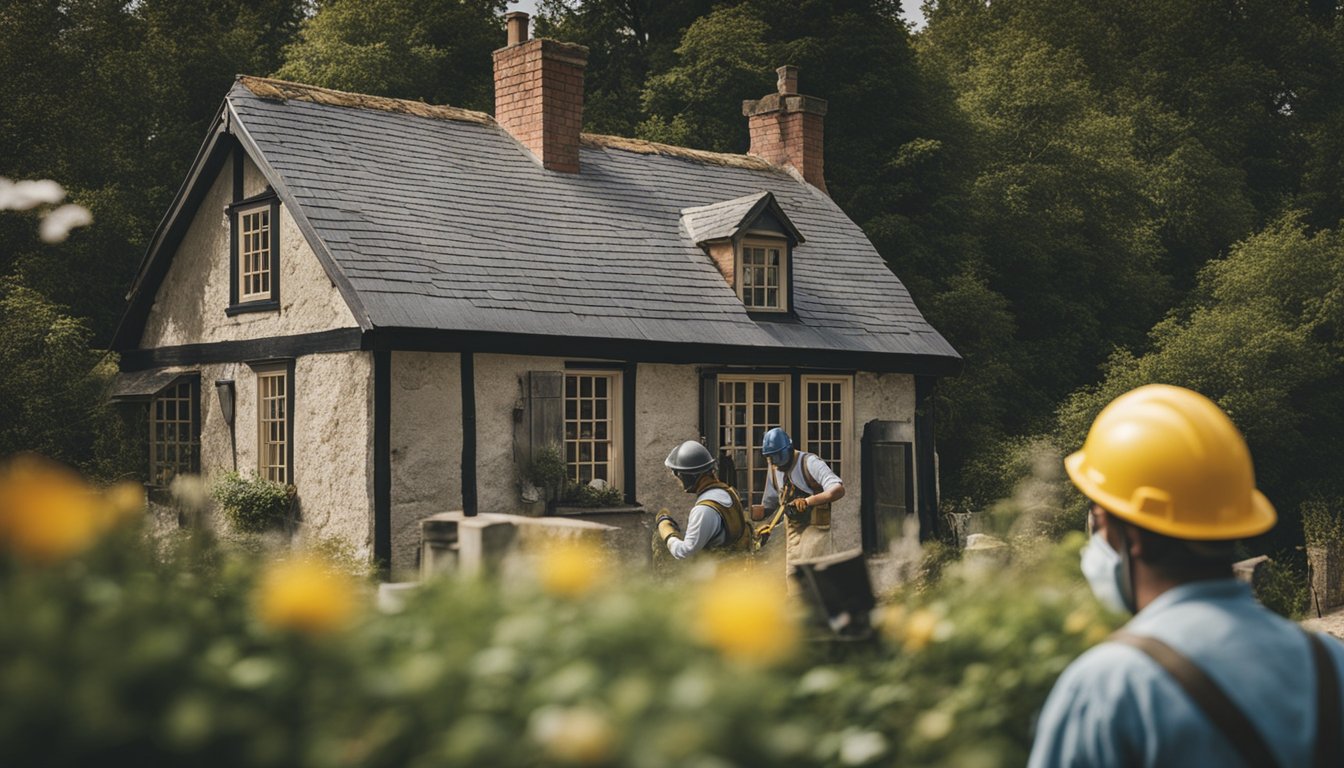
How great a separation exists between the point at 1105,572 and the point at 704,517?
5585 mm

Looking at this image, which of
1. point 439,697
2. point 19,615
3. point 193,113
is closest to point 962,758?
point 439,697

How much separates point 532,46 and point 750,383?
19.0 feet

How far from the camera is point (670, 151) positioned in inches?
789

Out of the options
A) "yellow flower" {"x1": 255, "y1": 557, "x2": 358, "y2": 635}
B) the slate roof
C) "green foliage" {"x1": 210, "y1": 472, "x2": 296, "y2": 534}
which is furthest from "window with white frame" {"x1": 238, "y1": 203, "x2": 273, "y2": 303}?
"yellow flower" {"x1": 255, "y1": 557, "x2": 358, "y2": 635}

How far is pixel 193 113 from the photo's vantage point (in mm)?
25094

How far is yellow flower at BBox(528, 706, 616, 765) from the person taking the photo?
5.50 ft

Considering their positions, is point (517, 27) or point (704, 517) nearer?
point (704, 517)

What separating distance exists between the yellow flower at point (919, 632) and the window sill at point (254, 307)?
12547 millimetres

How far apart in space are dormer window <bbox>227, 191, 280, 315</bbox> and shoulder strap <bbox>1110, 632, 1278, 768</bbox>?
43.8 ft

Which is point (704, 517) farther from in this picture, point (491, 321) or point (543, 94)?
point (543, 94)

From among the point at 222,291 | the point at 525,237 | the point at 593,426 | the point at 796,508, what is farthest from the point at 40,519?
the point at 222,291

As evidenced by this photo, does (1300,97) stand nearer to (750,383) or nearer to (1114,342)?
(1114,342)

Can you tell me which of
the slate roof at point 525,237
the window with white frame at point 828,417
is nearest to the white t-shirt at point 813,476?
the slate roof at point 525,237

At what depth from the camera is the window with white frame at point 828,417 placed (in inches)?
667
